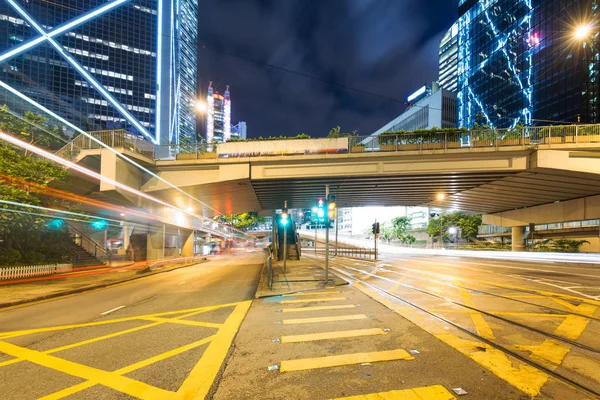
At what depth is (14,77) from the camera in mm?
80688

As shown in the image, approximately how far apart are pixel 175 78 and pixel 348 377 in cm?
13317

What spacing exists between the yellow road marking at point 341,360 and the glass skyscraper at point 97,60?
93133 millimetres

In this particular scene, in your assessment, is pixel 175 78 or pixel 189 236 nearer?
pixel 189 236

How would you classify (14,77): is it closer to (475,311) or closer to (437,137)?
(437,137)

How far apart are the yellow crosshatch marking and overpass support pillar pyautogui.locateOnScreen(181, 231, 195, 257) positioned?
1146 inches

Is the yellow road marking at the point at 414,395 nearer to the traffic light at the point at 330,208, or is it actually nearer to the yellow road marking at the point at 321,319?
the yellow road marking at the point at 321,319

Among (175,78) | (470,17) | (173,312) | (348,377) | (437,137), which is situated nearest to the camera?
(348,377)

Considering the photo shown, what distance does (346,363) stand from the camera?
4789mm

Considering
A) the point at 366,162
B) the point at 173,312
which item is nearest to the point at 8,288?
the point at 173,312

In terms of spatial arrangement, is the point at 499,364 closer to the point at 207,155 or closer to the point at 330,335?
the point at 330,335

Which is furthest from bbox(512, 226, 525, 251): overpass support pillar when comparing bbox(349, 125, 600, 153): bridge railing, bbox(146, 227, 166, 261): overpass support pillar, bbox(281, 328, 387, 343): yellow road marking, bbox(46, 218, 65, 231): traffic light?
bbox(46, 218, 65, 231): traffic light

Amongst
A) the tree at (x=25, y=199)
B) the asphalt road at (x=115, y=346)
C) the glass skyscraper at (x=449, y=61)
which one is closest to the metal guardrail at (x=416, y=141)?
the tree at (x=25, y=199)

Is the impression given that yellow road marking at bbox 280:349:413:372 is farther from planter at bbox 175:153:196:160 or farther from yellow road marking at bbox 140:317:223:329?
planter at bbox 175:153:196:160

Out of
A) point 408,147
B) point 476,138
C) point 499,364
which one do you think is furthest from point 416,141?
point 499,364
